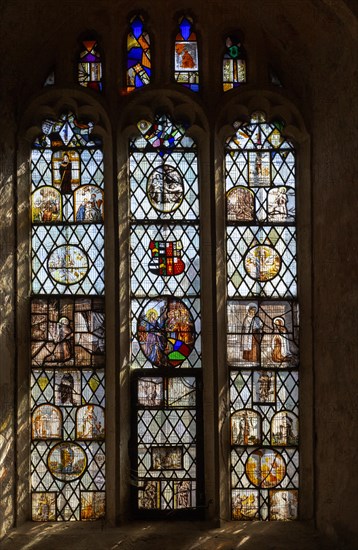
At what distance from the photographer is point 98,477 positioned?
25.6ft

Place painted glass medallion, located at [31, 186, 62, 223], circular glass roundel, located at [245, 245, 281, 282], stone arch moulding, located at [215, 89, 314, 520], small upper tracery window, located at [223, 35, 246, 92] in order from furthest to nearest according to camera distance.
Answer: small upper tracery window, located at [223, 35, 246, 92], painted glass medallion, located at [31, 186, 62, 223], circular glass roundel, located at [245, 245, 281, 282], stone arch moulding, located at [215, 89, 314, 520]

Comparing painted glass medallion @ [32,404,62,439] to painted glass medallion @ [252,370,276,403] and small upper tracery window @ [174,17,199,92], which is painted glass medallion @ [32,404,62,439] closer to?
painted glass medallion @ [252,370,276,403]

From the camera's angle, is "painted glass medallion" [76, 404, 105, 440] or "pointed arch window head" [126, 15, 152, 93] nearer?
"painted glass medallion" [76, 404, 105, 440]

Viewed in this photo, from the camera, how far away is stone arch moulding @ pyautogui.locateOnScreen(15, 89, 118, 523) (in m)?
7.73

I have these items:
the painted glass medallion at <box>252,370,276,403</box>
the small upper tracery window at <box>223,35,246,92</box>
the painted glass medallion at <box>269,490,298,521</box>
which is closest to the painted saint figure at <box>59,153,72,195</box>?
the small upper tracery window at <box>223,35,246,92</box>

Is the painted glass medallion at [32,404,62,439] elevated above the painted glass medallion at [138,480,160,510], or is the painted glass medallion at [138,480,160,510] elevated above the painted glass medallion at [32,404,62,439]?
the painted glass medallion at [32,404,62,439]

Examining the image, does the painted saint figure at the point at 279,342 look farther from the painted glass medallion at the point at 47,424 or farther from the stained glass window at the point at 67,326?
the painted glass medallion at the point at 47,424

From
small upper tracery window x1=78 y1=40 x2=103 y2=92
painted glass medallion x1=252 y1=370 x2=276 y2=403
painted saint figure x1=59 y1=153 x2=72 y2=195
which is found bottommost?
painted glass medallion x1=252 y1=370 x2=276 y2=403

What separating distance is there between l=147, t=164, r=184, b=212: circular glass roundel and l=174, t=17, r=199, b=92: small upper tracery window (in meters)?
0.79

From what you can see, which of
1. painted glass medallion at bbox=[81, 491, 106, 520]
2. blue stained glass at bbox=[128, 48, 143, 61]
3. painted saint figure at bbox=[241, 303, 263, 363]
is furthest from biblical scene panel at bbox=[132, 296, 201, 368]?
blue stained glass at bbox=[128, 48, 143, 61]

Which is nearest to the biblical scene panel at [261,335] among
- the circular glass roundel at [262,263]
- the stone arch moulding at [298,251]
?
the stone arch moulding at [298,251]

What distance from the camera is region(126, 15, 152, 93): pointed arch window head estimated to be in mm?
8172

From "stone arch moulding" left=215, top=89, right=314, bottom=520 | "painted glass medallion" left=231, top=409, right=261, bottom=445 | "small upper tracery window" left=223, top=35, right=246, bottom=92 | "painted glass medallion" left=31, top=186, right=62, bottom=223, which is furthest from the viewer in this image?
"small upper tracery window" left=223, top=35, right=246, bottom=92

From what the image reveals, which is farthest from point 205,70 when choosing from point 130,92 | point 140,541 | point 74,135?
point 140,541
